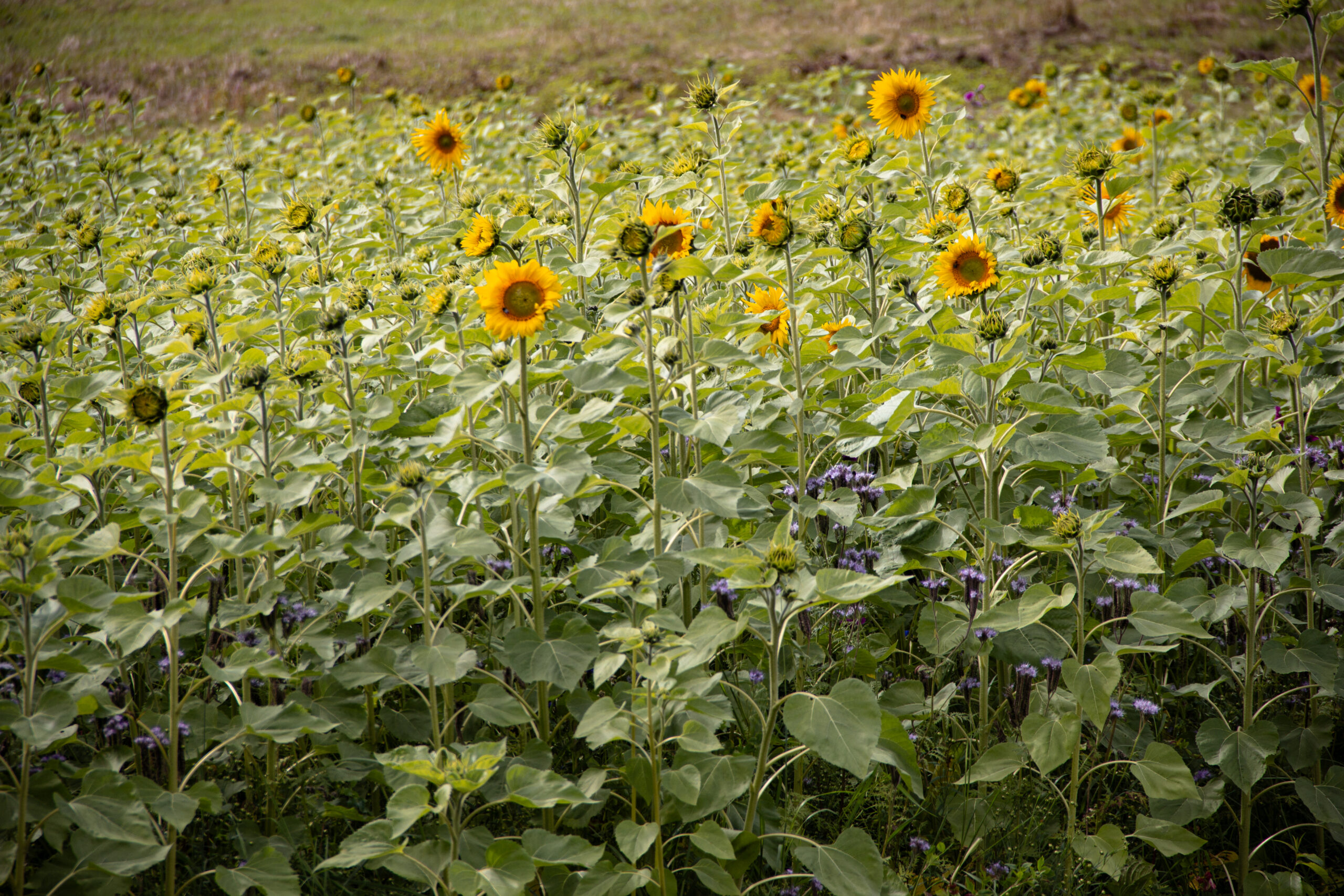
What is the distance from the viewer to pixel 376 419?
200 centimetres

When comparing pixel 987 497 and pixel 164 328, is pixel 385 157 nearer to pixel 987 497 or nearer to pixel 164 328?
pixel 164 328

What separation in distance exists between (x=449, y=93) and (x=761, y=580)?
46.2 ft

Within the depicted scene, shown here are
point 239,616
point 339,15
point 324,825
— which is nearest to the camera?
point 239,616

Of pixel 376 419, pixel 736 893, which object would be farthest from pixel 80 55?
pixel 736 893

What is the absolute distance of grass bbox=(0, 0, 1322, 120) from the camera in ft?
46.2

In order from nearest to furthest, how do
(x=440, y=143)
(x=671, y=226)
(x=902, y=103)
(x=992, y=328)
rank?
(x=992, y=328)
(x=671, y=226)
(x=902, y=103)
(x=440, y=143)

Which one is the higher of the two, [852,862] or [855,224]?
[855,224]

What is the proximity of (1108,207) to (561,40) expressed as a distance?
16303mm

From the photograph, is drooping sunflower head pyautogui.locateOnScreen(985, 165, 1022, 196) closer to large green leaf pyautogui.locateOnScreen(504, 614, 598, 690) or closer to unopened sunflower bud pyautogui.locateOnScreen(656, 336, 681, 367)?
unopened sunflower bud pyautogui.locateOnScreen(656, 336, 681, 367)

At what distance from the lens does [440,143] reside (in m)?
3.75

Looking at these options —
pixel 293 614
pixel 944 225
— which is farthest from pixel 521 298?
pixel 944 225

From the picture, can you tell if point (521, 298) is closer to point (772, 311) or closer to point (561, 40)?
point (772, 311)

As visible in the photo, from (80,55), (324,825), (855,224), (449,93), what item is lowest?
(324,825)

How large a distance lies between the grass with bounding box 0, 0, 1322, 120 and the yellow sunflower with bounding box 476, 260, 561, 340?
10.9m
